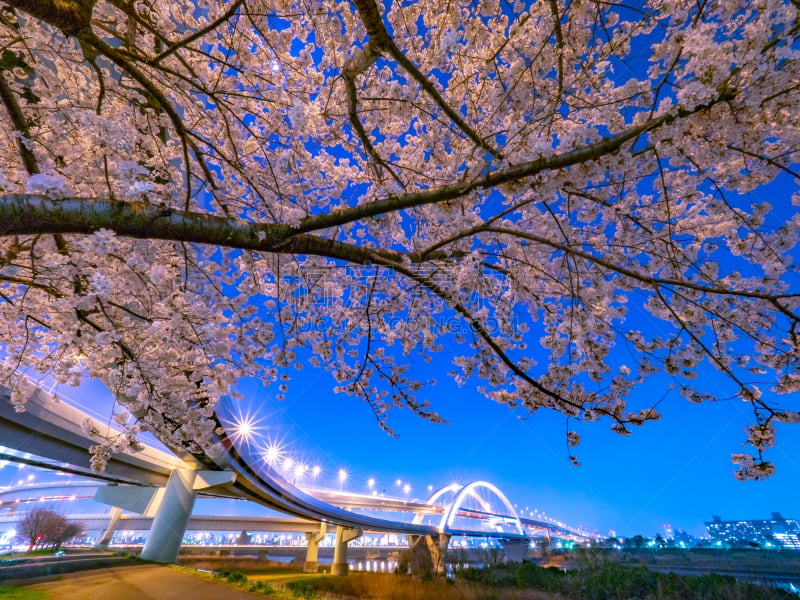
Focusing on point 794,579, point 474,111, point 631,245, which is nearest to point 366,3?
point 474,111

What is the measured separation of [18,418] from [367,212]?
1458 cm

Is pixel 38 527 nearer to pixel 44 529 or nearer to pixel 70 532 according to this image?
pixel 44 529

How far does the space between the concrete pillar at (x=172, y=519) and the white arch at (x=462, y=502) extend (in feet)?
94.6

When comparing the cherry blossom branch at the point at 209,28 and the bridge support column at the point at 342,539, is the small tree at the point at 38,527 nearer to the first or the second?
the bridge support column at the point at 342,539

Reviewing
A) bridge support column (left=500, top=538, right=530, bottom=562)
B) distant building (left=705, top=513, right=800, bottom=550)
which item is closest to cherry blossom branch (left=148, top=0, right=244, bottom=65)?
bridge support column (left=500, top=538, right=530, bottom=562)

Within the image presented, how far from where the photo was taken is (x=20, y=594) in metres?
8.06

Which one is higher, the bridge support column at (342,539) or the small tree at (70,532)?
the bridge support column at (342,539)

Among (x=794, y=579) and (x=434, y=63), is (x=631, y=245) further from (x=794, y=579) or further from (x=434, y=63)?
(x=794, y=579)

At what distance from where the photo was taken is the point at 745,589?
11.2m

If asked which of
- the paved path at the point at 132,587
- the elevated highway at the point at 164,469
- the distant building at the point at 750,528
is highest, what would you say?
the distant building at the point at 750,528

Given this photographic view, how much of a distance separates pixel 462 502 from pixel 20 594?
50.4 metres

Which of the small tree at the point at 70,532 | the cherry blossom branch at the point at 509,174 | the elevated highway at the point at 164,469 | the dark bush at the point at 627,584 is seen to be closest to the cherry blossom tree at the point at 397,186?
the cherry blossom branch at the point at 509,174

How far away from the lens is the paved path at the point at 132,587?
893cm

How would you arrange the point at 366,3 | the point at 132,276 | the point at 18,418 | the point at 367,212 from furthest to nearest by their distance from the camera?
the point at 18,418 < the point at 132,276 < the point at 367,212 < the point at 366,3
